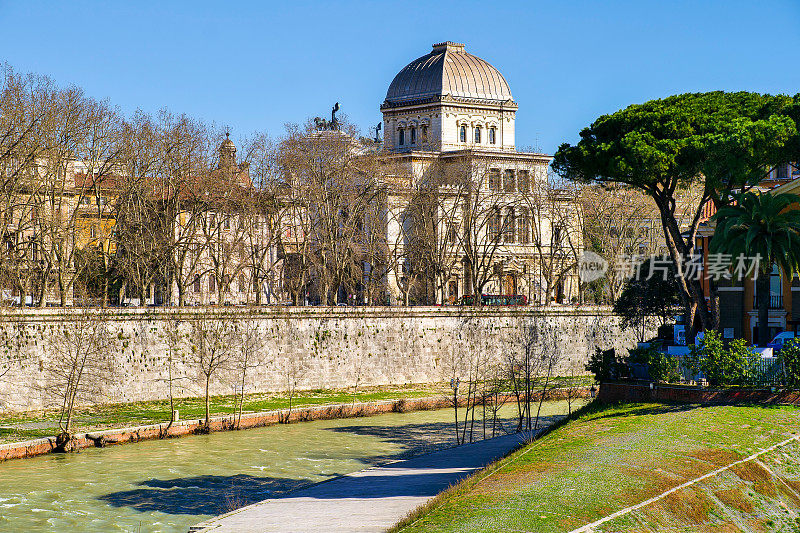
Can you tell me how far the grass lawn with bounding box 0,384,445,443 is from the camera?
3772 centimetres

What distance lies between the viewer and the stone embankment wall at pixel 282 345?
4191 centimetres

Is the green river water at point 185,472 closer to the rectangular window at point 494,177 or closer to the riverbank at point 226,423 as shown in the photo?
the riverbank at point 226,423

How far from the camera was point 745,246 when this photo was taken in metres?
31.9

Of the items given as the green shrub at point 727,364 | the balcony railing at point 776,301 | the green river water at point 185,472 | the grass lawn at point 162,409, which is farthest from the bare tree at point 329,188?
the green shrub at point 727,364

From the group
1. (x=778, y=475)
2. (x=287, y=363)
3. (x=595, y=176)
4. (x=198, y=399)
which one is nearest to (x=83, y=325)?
(x=198, y=399)

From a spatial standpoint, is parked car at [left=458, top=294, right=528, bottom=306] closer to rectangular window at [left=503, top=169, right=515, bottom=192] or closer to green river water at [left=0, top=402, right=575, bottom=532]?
rectangular window at [left=503, top=169, right=515, bottom=192]

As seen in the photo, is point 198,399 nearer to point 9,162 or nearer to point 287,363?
point 287,363

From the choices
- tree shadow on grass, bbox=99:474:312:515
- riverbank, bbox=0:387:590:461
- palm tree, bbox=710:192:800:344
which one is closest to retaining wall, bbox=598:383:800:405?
palm tree, bbox=710:192:800:344

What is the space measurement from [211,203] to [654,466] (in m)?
34.0

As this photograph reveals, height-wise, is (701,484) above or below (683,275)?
below

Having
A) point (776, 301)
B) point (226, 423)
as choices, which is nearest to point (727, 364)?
point (776, 301)

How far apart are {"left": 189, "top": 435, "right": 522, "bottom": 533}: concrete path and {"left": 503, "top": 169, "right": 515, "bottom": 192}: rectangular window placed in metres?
42.4

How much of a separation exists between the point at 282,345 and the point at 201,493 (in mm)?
20483

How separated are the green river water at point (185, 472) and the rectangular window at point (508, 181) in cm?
3264
